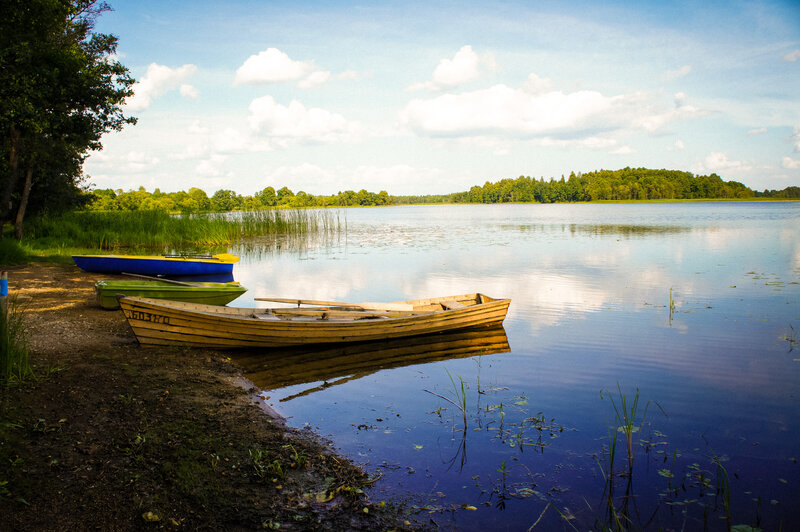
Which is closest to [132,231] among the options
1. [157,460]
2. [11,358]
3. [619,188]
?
[11,358]

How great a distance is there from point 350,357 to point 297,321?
103 centimetres

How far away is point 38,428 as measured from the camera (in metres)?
4.33

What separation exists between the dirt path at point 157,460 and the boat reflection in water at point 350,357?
3.19 feet

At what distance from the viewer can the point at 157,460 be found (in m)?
4.12

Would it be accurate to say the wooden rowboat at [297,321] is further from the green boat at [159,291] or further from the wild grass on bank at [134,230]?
the wild grass on bank at [134,230]

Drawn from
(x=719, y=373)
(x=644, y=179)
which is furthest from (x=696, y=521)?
(x=644, y=179)

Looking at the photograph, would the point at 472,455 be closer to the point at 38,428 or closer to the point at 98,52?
the point at 38,428

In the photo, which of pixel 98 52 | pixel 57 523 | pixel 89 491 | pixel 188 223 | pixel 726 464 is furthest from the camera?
pixel 188 223

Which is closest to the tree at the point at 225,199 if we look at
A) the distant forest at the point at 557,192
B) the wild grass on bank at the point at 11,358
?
the distant forest at the point at 557,192

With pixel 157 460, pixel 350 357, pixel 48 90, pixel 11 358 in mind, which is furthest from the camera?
pixel 48 90

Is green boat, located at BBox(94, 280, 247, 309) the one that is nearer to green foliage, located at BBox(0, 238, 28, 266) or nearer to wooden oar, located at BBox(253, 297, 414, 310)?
wooden oar, located at BBox(253, 297, 414, 310)

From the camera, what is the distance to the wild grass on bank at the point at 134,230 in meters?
21.5

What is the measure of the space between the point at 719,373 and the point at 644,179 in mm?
124183

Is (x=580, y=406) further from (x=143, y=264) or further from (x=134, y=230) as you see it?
(x=134, y=230)
